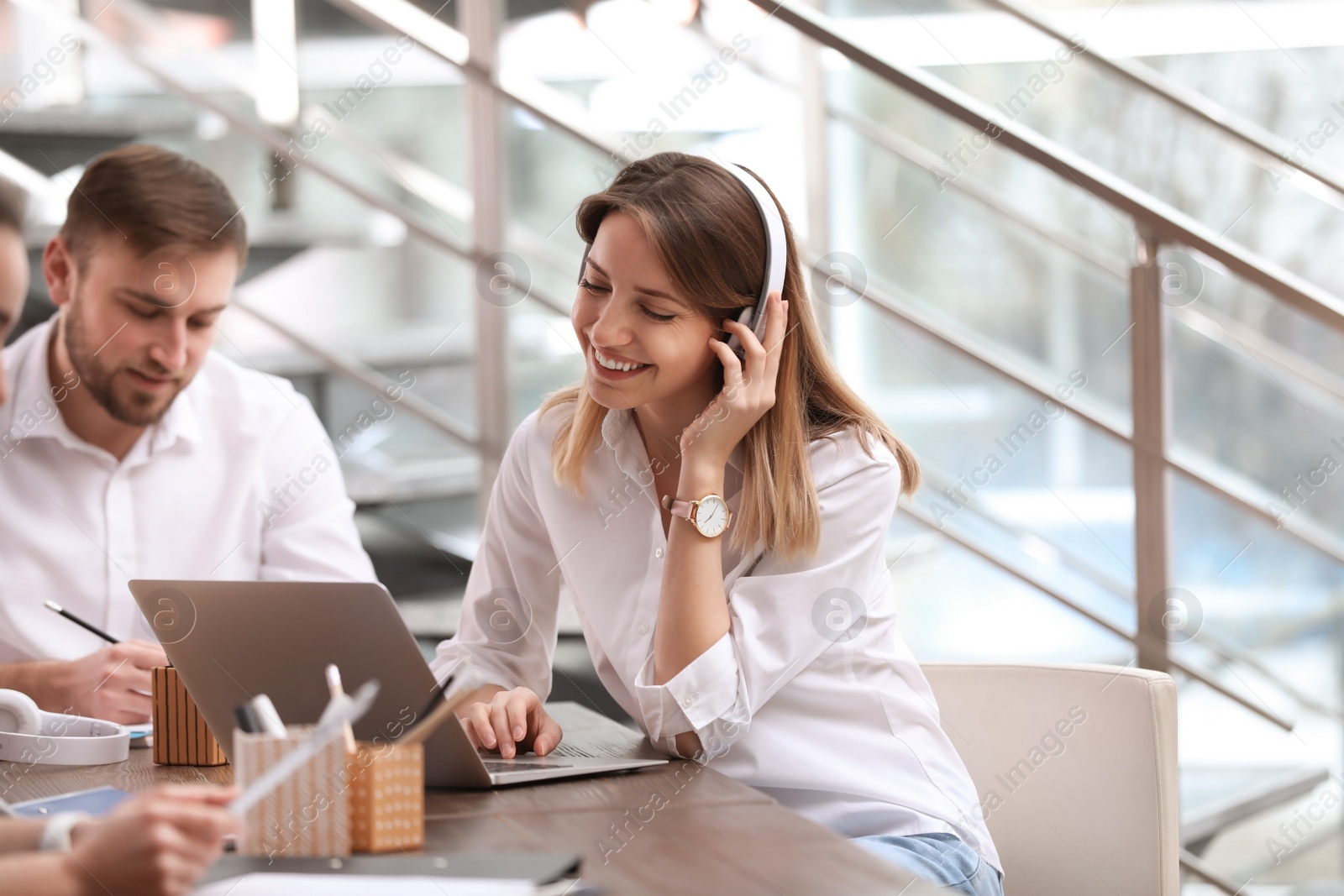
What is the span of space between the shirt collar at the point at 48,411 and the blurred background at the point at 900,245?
29 centimetres

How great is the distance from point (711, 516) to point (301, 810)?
49cm

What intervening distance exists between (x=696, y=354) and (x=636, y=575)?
0.22m

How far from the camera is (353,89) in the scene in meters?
3.37

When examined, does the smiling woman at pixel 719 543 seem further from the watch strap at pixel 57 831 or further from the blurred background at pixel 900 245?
the blurred background at pixel 900 245

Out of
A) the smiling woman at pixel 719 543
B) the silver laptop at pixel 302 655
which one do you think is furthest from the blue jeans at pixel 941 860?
the silver laptop at pixel 302 655

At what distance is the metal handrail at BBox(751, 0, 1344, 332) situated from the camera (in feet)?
4.53

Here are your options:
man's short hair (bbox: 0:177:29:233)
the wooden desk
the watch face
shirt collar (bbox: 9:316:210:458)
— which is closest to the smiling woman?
the watch face

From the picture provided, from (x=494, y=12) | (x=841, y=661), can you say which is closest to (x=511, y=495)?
(x=841, y=661)

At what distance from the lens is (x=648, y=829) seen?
0.84 meters

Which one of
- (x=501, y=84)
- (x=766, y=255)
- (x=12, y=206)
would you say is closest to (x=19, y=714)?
(x=766, y=255)

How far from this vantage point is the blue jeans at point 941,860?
3.37 ft

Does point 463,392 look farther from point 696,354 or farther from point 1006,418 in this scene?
point 696,354

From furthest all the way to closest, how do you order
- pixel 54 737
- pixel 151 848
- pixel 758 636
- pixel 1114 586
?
1. pixel 1114 586
2. pixel 758 636
3. pixel 54 737
4. pixel 151 848

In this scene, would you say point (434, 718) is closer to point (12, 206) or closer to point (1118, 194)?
point (1118, 194)
